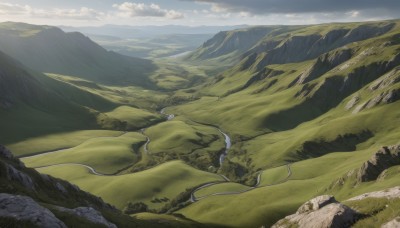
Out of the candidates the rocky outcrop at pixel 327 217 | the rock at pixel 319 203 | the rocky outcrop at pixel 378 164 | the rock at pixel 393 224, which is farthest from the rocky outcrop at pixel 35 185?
the rocky outcrop at pixel 378 164

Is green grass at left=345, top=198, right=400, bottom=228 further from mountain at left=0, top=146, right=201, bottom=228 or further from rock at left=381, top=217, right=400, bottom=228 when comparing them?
mountain at left=0, top=146, right=201, bottom=228

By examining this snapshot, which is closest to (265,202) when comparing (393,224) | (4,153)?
(4,153)

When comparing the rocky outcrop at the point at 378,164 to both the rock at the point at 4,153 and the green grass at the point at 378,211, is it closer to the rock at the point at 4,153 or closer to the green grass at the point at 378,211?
the green grass at the point at 378,211

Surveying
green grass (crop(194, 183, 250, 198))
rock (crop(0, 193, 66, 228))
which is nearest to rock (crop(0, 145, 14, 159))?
rock (crop(0, 193, 66, 228))

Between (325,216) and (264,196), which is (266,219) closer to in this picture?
(264,196)

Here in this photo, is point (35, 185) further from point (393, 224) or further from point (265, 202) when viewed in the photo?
point (265, 202)
